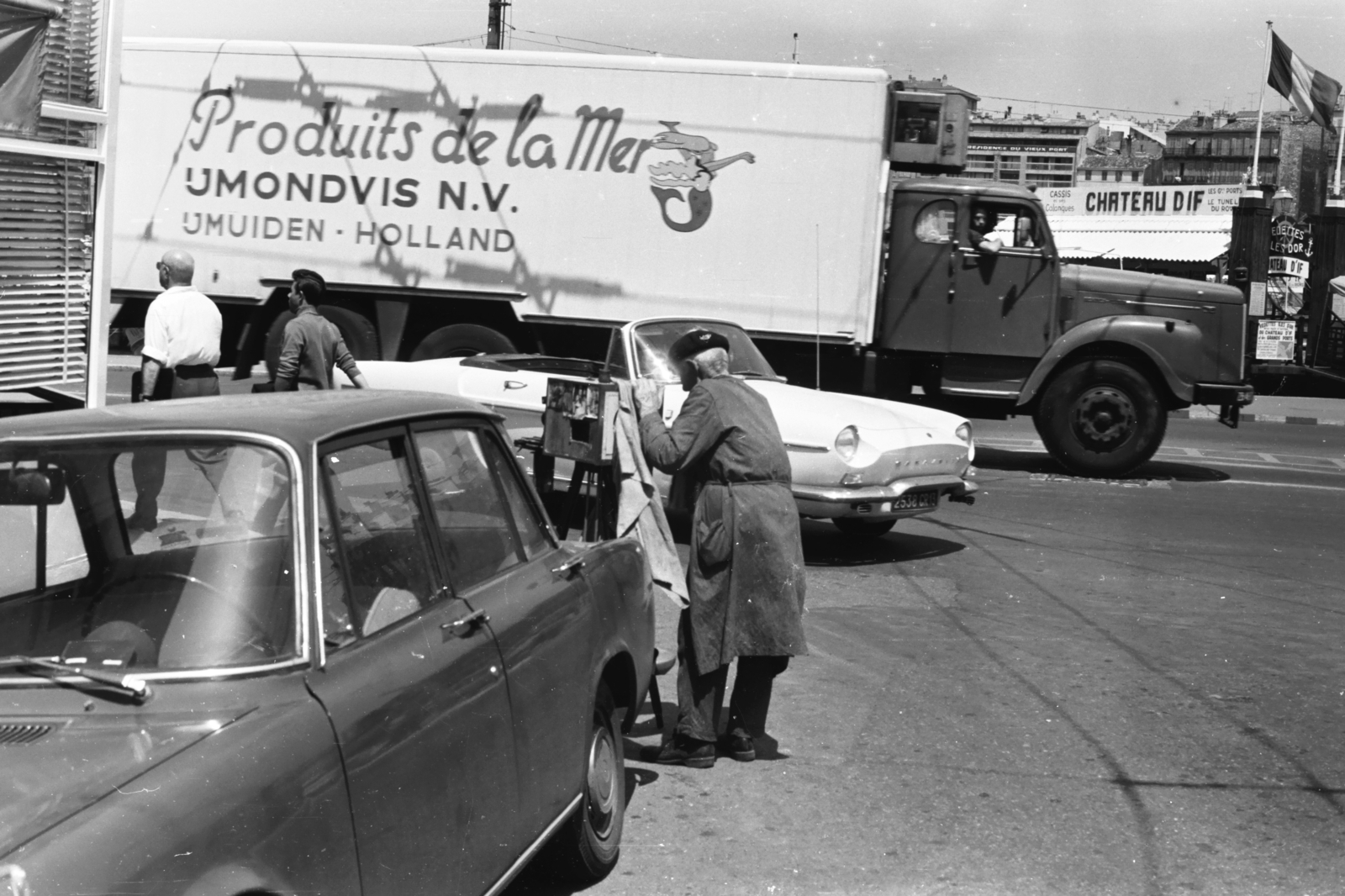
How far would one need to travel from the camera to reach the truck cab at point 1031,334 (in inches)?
553

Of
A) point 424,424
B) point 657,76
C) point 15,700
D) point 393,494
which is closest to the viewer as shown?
point 15,700

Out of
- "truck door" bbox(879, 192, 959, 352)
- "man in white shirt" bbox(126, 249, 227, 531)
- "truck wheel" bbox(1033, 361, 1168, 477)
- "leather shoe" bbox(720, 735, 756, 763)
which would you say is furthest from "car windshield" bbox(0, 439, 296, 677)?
"truck wheel" bbox(1033, 361, 1168, 477)

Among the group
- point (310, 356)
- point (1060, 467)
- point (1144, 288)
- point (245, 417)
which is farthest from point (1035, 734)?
point (1144, 288)

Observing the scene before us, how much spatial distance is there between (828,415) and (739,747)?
394 cm

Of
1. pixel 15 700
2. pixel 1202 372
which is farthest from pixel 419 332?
pixel 15 700

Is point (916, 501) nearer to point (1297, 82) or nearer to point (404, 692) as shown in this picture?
point (404, 692)

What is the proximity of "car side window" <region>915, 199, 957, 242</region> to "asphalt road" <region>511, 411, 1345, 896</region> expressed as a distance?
4116mm

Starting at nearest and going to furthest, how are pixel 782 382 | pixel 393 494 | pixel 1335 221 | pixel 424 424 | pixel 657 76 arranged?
pixel 393 494 < pixel 424 424 < pixel 782 382 < pixel 657 76 < pixel 1335 221

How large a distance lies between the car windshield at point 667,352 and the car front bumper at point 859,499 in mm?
1020

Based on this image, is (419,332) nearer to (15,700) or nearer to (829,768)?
(829,768)

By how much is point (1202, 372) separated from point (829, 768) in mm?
10065

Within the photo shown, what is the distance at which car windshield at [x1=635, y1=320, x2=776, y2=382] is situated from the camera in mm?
9477

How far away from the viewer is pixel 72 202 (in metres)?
8.05

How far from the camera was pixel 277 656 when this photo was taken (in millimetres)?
2869
